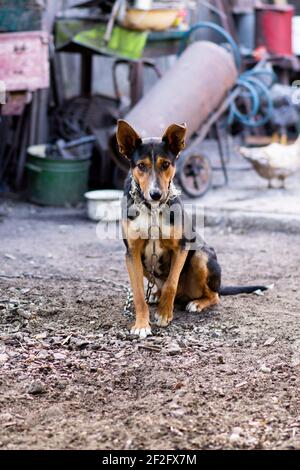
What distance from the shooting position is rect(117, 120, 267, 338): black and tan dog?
4656 mm

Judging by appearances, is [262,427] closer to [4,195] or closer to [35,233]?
[35,233]

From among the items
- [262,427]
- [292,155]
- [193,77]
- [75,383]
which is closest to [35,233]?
[193,77]

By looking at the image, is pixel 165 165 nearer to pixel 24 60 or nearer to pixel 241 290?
pixel 241 290

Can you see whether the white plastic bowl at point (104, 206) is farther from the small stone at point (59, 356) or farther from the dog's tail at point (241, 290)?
the small stone at point (59, 356)

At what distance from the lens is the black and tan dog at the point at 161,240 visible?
4.66m

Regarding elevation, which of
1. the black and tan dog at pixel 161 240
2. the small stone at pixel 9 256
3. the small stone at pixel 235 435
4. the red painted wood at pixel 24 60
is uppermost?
the red painted wood at pixel 24 60

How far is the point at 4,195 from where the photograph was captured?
977 cm

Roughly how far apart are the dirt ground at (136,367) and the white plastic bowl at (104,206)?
5.29 feet

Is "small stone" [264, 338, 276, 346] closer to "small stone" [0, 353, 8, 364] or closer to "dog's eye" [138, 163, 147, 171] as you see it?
"dog's eye" [138, 163, 147, 171]

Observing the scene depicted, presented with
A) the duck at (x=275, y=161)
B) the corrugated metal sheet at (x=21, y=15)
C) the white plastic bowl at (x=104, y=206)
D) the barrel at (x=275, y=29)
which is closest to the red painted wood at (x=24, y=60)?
the corrugated metal sheet at (x=21, y=15)

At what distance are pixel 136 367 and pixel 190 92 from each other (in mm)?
5362

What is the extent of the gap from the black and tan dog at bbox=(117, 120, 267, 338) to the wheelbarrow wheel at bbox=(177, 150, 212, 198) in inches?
144

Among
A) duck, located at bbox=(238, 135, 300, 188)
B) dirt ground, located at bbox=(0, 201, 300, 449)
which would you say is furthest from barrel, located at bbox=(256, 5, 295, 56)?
dirt ground, located at bbox=(0, 201, 300, 449)
